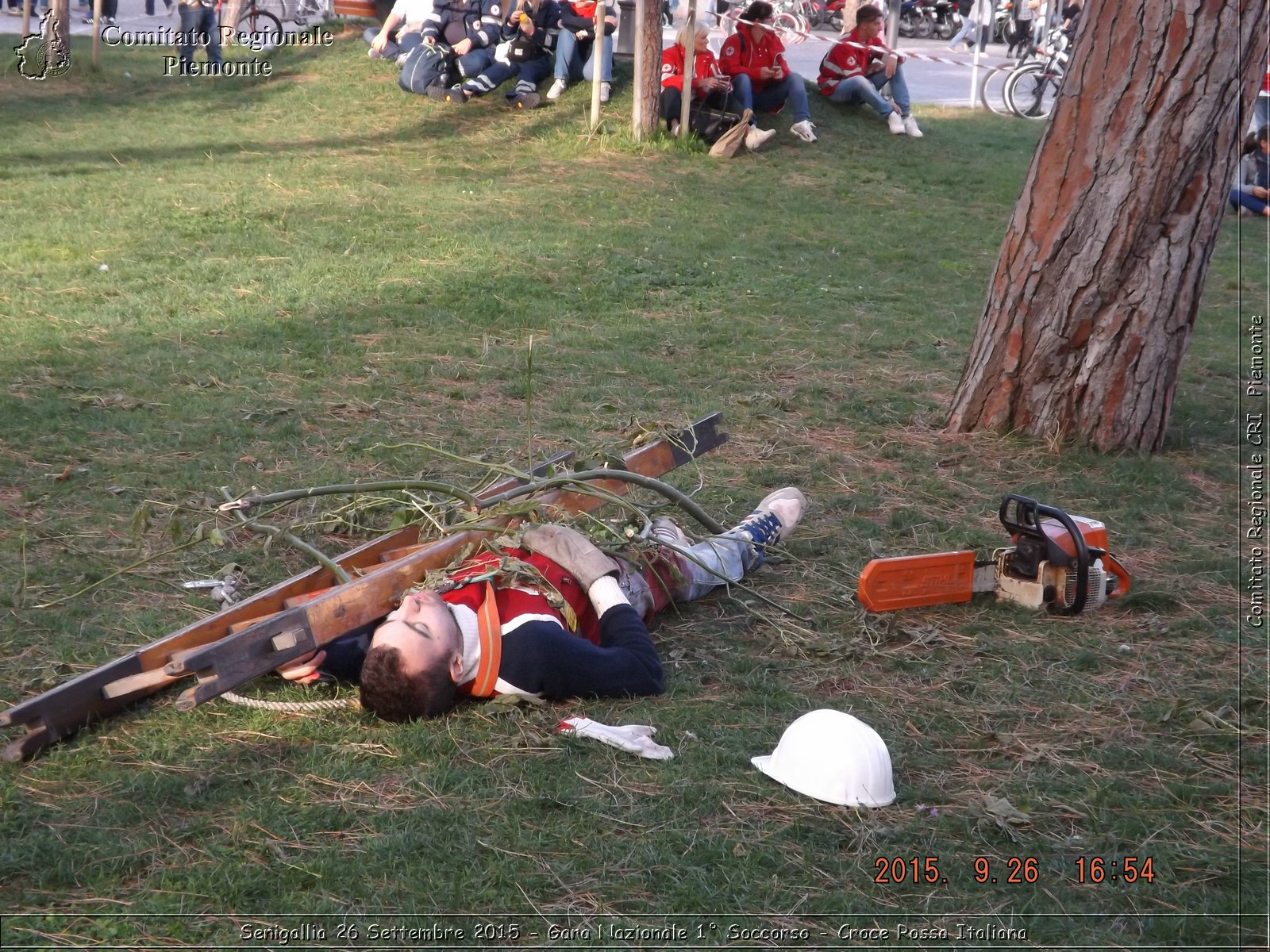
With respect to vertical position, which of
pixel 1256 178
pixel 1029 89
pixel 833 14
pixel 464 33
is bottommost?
pixel 1256 178

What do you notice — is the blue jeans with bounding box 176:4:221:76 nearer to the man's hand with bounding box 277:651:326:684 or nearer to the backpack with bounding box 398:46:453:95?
the backpack with bounding box 398:46:453:95

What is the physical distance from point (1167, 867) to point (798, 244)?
7599 mm

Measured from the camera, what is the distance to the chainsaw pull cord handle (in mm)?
3727

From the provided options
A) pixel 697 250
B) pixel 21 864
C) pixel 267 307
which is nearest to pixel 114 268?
pixel 267 307

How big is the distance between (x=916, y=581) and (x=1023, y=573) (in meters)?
0.37

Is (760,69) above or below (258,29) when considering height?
below

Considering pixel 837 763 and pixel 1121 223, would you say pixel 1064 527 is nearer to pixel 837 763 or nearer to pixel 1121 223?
pixel 837 763

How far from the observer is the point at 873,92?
13328 mm

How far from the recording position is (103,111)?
12.7 meters

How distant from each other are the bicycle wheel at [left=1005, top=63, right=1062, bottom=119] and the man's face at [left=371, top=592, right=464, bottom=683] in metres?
14.9

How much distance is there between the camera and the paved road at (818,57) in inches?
691

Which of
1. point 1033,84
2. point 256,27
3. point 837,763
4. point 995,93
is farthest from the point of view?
point 256,27

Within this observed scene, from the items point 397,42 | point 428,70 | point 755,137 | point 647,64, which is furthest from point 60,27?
point 755,137

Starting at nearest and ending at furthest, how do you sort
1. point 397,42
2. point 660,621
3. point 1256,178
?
1. point 660,621
2. point 1256,178
3. point 397,42
